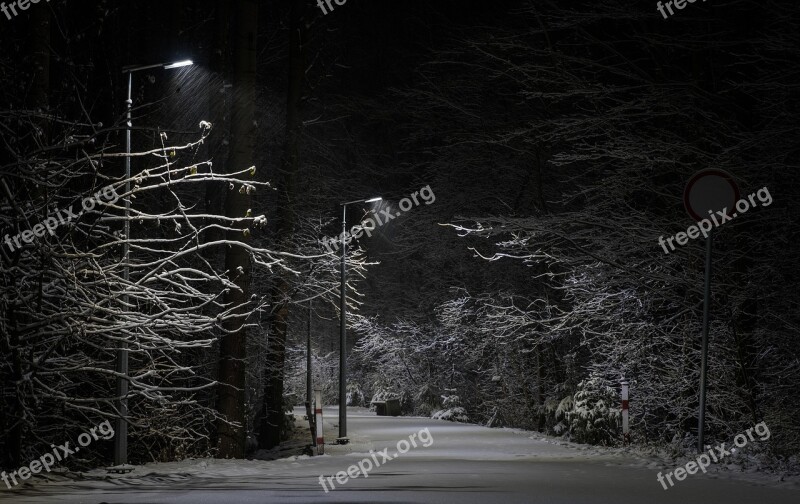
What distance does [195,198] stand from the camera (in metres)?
25.4

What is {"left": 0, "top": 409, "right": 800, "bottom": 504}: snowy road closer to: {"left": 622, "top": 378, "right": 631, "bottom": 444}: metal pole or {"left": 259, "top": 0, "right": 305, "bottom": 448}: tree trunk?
{"left": 622, "top": 378, "right": 631, "bottom": 444}: metal pole

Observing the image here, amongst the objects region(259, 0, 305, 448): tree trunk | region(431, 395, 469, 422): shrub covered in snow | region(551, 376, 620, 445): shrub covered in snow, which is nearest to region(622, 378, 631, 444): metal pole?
region(551, 376, 620, 445): shrub covered in snow

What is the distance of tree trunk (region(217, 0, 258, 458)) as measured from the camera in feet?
61.6

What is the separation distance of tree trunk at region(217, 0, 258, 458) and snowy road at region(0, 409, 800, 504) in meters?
2.74

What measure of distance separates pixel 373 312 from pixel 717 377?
37.3 m

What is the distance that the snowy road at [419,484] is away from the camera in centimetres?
1056

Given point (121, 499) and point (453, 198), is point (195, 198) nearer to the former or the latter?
point (453, 198)

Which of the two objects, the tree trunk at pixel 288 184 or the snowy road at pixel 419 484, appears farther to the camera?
the tree trunk at pixel 288 184

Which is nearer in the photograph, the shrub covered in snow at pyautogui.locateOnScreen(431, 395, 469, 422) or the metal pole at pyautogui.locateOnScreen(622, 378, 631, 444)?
the metal pole at pyautogui.locateOnScreen(622, 378, 631, 444)

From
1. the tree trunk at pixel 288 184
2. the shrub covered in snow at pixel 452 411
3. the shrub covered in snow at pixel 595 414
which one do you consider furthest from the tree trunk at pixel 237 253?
the shrub covered in snow at pixel 452 411

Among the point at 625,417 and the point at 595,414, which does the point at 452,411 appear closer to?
the point at 595,414

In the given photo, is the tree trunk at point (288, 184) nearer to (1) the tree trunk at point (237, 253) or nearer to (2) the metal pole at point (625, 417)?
(1) the tree trunk at point (237, 253)

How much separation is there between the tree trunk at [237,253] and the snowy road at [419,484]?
2.74m

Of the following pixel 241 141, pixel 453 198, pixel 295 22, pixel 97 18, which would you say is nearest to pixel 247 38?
pixel 241 141
